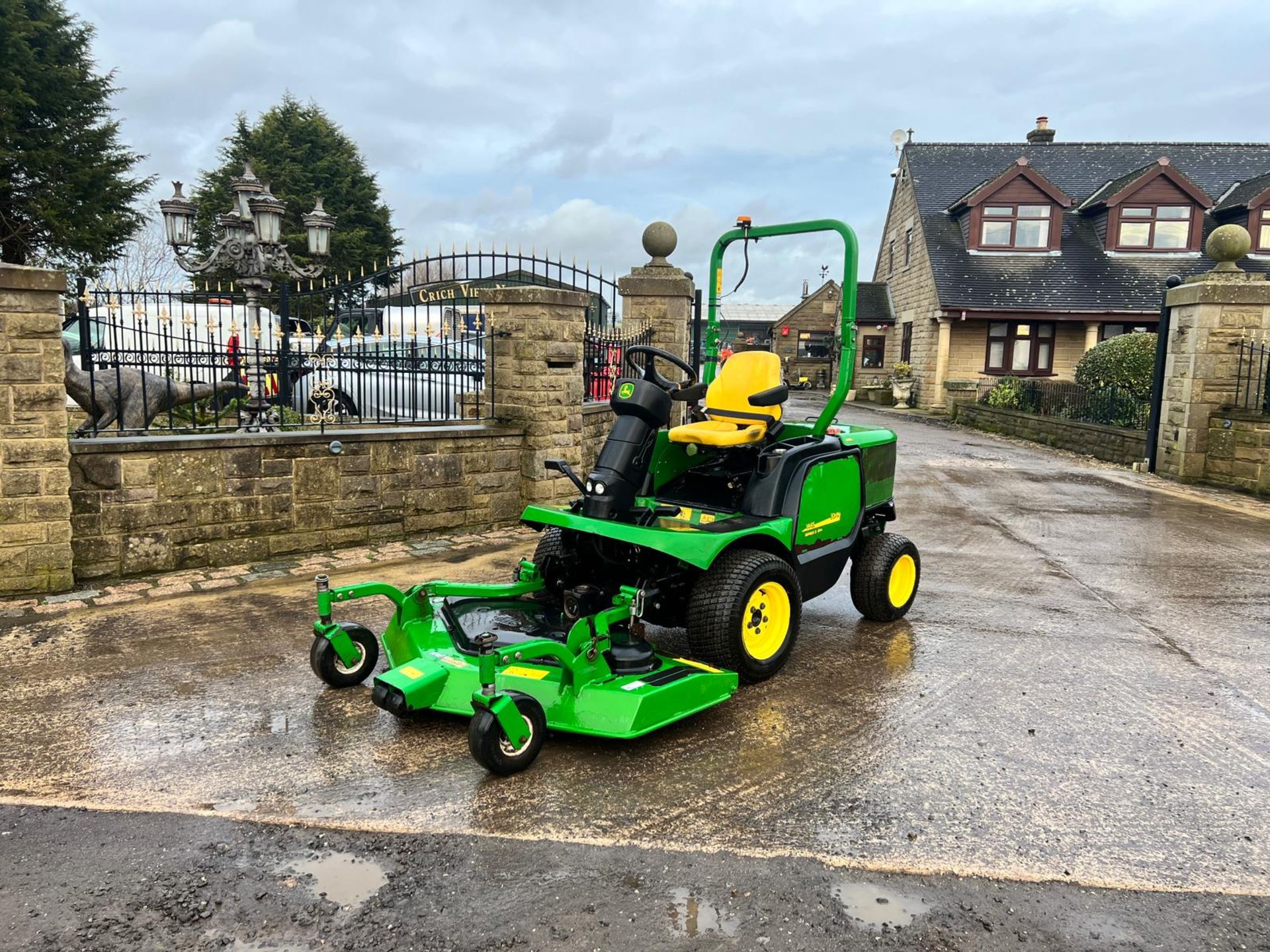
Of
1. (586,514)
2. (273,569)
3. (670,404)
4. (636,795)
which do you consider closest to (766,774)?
(636,795)

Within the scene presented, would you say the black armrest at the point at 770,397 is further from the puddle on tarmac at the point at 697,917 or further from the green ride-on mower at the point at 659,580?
the puddle on tarmac at the point at 697,917

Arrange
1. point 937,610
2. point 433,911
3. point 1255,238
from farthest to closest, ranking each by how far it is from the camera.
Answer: point 1255,238 → point 937,610 → point 433,911

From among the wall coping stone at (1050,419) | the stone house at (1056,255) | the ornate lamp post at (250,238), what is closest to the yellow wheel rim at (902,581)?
the ornate lamp post at (250,238)

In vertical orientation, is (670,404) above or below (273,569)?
above

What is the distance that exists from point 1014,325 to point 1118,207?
4.21 meters

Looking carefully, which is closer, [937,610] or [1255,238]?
[937,610]

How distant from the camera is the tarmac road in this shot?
251 cm

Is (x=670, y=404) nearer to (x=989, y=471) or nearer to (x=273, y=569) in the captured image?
(x=273, y=569)

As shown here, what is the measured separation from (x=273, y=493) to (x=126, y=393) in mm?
1805

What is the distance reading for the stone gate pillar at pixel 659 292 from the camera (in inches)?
405

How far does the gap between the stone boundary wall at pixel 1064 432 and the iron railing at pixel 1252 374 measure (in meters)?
1.65

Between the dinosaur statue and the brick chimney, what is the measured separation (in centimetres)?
2820

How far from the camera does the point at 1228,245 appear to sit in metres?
11.0

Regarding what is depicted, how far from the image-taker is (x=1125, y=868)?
109 inches
